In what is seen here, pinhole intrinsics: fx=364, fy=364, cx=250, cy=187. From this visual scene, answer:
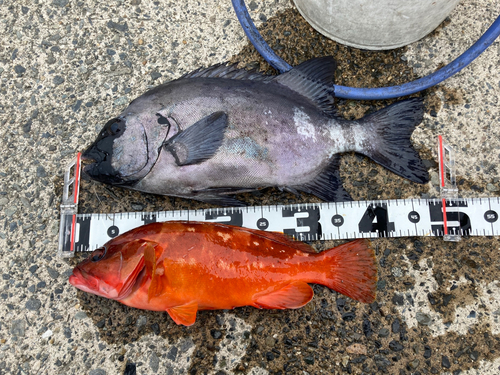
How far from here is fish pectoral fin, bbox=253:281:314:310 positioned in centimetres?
199

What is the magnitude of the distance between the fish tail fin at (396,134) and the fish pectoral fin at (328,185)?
0.23 metres

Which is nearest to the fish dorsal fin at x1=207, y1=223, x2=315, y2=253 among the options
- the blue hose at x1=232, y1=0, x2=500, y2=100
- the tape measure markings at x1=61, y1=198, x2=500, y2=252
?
the tape measure markings at x1=61, y1=198, x2=500, y2=252

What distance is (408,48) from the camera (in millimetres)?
2623

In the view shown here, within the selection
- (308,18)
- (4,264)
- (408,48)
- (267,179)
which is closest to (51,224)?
(4,264)

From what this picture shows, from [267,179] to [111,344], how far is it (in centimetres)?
139

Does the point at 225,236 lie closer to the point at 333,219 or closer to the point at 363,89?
the point at 333,219

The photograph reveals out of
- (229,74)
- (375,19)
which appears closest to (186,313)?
(229,74)

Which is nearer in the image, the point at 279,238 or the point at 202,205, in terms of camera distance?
the point at 279,238

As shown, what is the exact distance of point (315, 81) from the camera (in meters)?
2.37

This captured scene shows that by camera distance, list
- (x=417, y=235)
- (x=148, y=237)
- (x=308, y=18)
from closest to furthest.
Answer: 1. (x=148, y=237)
2. (x=417, y=235)
3. (x=308, y=18)

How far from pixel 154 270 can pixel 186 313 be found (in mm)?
311

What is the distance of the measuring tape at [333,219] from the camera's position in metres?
2.36

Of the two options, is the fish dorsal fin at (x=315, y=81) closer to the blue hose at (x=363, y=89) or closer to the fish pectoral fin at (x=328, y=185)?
the blue hose at (x=363, y=89)

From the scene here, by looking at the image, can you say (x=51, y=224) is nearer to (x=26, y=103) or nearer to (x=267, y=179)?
(x=26, y=103)
